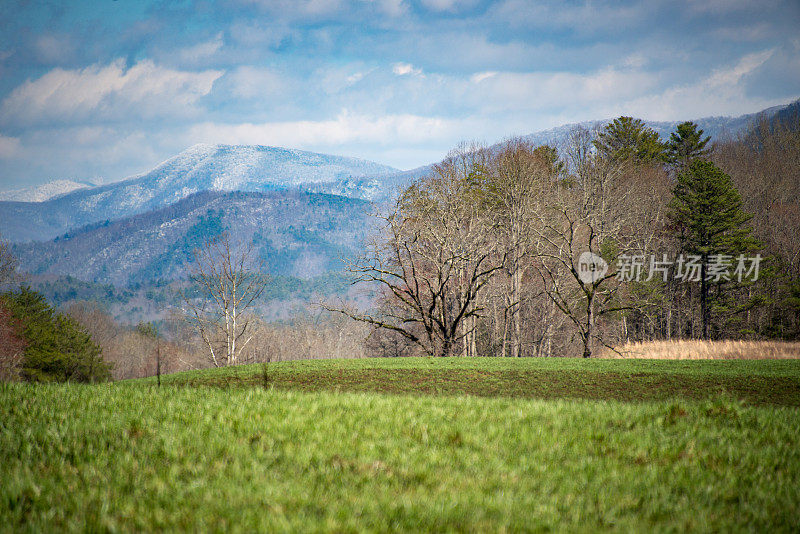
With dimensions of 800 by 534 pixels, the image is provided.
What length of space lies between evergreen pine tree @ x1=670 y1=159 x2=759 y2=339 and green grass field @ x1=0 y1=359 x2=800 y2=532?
37758mm

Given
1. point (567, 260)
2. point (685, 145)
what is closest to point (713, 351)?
point (567, 260)

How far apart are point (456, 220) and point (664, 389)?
50.6 feet

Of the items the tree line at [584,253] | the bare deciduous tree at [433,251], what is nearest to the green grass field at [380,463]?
the bare deciduous tree at [433,251]

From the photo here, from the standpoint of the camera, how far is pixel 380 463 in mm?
4270

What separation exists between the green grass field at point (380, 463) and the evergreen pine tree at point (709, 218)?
124ft

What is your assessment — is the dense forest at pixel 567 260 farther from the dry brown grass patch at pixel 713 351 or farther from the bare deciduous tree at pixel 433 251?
the dry brown grass patch at pixel 713 351

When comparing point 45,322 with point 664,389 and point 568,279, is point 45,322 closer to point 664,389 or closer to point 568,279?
point 568,279

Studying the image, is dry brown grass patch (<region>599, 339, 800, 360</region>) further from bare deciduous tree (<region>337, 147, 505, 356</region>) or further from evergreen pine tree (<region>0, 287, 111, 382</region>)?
evergreen pine tree (<region>0, 287, 111, 382</region>)

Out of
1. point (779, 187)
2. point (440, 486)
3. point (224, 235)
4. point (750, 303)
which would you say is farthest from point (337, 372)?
point (779, 187)

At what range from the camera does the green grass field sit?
3240 millimetres

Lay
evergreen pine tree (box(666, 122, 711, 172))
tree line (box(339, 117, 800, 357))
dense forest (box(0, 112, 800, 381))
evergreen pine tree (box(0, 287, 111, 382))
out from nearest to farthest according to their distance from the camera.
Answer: dense forest (box(0, 112, 800, 381)) < tree line (box(339, 117, 800, 357)) < evergreen pine tree (box(0, 287, 111, 382)) < evergreen pine tree (box(666, 122, 711, 172))

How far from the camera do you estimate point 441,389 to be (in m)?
12.5

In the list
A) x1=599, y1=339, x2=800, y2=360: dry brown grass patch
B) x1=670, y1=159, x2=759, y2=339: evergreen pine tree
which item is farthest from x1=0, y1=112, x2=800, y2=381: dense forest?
x1=599, y1=339, x2=800, y2=360: dry brown grass patch

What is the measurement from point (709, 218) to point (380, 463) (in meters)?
→ 42.7
